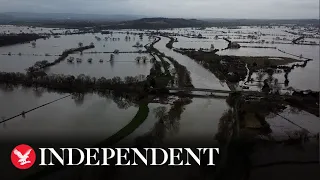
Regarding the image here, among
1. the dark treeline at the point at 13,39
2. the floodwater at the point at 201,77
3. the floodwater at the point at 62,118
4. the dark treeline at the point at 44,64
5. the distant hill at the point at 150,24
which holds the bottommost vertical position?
the floodwater at the point at 62,118

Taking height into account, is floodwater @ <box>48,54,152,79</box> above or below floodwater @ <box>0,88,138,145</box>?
above

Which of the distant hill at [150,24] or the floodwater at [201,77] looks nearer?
the floodwater at [201,77]

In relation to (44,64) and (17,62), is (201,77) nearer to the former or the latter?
(44,64)

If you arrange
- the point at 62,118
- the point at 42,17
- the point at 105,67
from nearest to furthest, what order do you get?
the point at 62,118 < the point at 105,67 < the point at 42,17

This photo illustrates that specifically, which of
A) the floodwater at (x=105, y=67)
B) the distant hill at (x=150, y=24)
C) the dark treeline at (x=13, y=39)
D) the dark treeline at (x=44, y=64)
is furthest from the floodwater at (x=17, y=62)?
the distant hill at (x=150, y=24)

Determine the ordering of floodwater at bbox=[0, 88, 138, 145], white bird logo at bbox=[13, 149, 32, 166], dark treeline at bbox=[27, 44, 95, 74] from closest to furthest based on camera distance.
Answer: white bird logo at bbox=[13, 149, 32, 166] → floodwater at bbox=[0, 88, 138, 145] → dark treeline at bbox=[27, 44, 95, 74]

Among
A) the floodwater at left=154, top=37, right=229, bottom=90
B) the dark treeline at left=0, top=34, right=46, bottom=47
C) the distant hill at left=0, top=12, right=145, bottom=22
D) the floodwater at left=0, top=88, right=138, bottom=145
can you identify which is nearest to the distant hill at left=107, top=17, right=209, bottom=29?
the distant hill at left=0, top=12, right=145, bottom=22

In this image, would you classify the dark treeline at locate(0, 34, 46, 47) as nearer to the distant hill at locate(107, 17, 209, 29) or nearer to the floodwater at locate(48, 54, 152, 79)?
the floodwater at locate(48, 54, 152, 79)

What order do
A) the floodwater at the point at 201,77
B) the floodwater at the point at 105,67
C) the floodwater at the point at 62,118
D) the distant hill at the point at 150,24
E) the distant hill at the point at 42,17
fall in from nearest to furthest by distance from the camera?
the floodwater at the point at 62,118 < the floodwater at the point at 201,77 < the floodwater at the point at 105,67 < the distant hill at the point at 42,17 < the distant hill at the point at 150,24

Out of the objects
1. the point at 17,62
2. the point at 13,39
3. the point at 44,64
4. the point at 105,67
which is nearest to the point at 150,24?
the point at 13,39

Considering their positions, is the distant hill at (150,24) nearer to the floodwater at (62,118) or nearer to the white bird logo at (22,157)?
the floodwater at (62,118)

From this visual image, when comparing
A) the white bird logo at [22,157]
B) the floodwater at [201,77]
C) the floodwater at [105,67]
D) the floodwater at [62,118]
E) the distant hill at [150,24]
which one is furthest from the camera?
the distant hill at [150,24]

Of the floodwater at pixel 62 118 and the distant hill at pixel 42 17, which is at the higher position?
the distant hill at pixel 42 17
